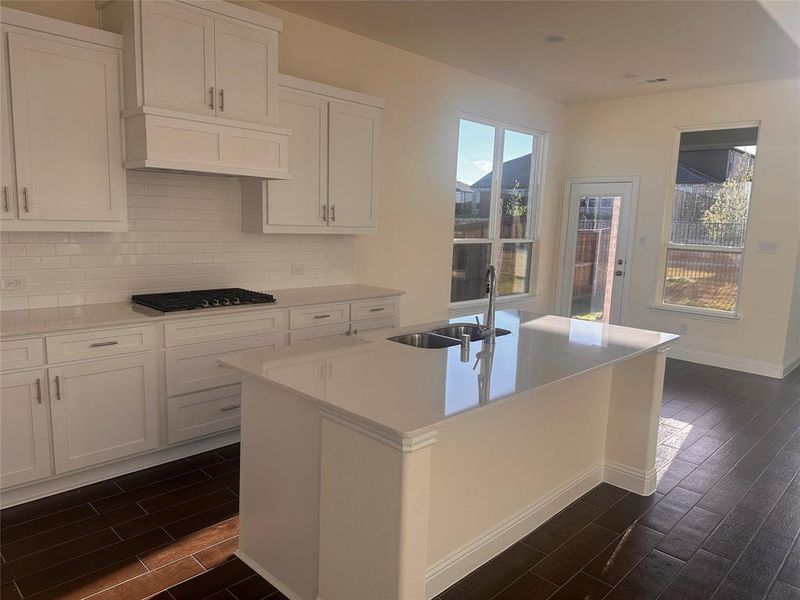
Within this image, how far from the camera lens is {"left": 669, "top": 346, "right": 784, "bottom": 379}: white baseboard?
576 centimetres

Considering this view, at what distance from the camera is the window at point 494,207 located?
5.89 metres

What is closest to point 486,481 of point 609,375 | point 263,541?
point 263,541

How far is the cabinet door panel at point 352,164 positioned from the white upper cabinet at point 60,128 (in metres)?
1.50

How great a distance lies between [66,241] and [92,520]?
5.04 feet

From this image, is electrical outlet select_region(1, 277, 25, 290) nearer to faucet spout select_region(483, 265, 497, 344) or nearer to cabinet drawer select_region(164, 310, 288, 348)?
cabinet drawer select_region(164, 310, 288, 348)

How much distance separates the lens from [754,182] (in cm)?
575

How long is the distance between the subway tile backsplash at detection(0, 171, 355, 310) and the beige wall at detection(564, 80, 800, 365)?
13.2 feet

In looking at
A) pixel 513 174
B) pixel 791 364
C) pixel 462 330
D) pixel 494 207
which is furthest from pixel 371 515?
pixel 791 364

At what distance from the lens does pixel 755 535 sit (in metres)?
2.85

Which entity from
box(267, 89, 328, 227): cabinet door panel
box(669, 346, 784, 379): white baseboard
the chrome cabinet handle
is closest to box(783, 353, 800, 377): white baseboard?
box(669, 346, 784, 379): white baseboard

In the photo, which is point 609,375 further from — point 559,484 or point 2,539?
point 2,539

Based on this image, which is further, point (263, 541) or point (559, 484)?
point (559, 484)

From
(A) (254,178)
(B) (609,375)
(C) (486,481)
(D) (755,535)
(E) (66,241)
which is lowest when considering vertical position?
(D) (755,535)

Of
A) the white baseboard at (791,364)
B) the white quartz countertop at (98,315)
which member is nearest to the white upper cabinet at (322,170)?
the white quartz countertop at (98,315)
